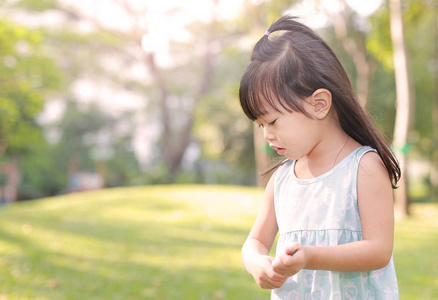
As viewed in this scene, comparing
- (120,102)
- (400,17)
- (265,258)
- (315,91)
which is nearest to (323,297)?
(265,258)

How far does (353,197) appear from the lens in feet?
4.12

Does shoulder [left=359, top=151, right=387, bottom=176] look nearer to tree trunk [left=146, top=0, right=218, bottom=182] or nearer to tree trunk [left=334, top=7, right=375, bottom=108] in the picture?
tree trunk [left=334, top=7, right=375, bottom=108]

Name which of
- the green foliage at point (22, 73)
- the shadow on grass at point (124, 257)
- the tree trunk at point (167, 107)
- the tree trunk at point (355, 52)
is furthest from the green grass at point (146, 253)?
the tree trunk at point (167, 107)

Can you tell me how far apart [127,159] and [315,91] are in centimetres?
2272

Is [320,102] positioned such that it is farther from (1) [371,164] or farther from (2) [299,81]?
(1) [371,164]

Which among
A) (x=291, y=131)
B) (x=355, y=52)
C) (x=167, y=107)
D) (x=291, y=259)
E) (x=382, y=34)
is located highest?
(x=382, y=34)

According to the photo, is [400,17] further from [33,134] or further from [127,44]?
[127,44]

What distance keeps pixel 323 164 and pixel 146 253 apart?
4.03 meters

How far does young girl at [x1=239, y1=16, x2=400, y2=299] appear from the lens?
1.21 metres

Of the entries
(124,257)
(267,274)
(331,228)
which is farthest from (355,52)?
(267,274)

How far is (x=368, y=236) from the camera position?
1197 millimetres

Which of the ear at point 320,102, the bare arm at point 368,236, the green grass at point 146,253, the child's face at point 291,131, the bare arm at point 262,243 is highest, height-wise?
the ear at point 320,102

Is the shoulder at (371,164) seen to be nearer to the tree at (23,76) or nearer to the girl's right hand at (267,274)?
the girl's right hand at (267,274)

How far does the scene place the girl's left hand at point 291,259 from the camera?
3.42 ft
